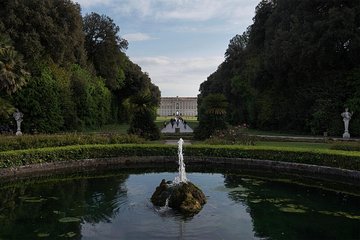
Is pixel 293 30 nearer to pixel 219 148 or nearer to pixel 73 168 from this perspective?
pixel 219 148

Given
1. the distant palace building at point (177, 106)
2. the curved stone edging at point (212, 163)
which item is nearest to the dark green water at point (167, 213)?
the curved stone edging at point (212, 163)

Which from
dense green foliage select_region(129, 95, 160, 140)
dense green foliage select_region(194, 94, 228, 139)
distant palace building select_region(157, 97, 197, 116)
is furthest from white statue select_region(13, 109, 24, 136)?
distant palace building select_region(157, 97, 197, 116)

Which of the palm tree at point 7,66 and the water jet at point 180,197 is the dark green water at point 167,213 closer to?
the water jet at point 180,197

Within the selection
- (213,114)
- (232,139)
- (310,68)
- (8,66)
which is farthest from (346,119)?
(8,66)

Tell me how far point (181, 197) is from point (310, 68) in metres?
24.3

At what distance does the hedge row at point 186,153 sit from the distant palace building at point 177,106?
135316mm

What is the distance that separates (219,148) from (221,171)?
2.39 meters

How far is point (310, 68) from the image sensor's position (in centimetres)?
3259

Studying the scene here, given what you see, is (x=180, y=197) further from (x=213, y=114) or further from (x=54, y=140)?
(x=213, y=114)

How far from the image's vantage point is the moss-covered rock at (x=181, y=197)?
1102 centimetres

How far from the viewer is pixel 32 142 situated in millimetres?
19531

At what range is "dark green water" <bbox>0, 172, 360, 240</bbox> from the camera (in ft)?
30.4

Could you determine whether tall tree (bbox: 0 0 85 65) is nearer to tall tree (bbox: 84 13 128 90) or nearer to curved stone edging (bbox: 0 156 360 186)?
A: curved stone edging (bbox: 0 156 360 186)

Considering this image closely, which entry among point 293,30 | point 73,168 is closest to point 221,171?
point 73,168
